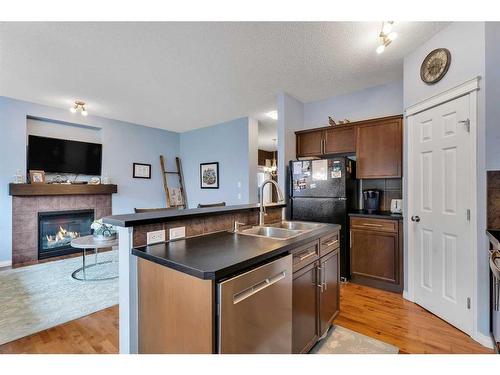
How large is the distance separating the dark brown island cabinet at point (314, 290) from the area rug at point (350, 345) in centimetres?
8

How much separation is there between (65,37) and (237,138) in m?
3.10

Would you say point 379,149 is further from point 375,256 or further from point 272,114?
point 272,114

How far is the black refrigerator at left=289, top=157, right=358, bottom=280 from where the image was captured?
2967 millimetres

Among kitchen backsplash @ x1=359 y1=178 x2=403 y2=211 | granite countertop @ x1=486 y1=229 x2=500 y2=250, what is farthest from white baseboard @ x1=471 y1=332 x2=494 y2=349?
kitchen backsplash @ x1=359 y1=178 x2=403 y2=211

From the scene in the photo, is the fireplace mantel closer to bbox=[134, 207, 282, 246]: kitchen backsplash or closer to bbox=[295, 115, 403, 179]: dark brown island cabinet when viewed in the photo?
bbox=[134, 207, 282, 246]: kitchen backsplash

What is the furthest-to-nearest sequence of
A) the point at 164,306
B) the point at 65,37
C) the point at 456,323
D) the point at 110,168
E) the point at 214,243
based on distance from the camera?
the point at 110,168 < the point at 65,37 < the point at 456,323 < the point at 214,243 < the point at 164,306

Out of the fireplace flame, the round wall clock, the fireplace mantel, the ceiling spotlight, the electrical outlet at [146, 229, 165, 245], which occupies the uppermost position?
the ceiling spotlight

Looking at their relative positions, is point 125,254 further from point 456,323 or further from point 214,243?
point 456,323

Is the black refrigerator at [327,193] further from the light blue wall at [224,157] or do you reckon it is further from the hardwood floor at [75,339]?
the hardwood floor at [75,339]

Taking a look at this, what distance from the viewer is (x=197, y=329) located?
1005 millimetres

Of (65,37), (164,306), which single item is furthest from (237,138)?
(164,306)

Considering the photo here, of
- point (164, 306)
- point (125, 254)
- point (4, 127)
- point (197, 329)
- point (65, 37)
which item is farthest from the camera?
point (4, 127)

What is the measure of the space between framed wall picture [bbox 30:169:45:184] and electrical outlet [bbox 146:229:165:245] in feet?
12.2
